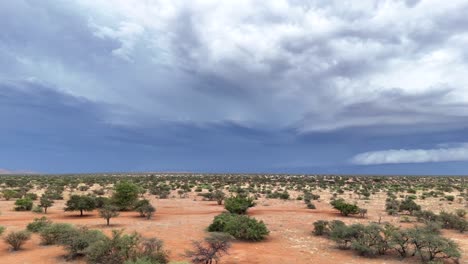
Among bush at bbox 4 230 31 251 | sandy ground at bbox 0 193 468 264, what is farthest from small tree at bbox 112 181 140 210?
bush at bbox 4 230 31 251

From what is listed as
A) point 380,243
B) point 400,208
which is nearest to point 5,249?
point 380,243

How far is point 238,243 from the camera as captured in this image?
20281 mm

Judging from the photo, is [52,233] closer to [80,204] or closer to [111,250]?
[111,250]

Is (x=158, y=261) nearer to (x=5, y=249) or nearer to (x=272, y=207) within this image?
(x=5, y=249)

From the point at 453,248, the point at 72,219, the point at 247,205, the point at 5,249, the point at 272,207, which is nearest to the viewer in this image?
the point at 453,248

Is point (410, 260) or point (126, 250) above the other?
point (126, 250)

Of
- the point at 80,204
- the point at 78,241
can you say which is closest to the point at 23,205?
the point at 80,204

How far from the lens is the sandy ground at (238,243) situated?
17172 millimetres

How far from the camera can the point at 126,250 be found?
15.2 meters

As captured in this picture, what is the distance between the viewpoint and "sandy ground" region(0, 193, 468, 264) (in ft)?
56.3

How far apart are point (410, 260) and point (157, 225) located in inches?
627

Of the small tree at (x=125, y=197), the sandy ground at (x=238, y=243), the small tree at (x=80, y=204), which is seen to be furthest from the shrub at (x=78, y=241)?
the small tree at (x=125, y=197)

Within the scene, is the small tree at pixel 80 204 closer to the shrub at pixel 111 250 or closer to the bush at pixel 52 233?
the bush at pixel 52 233

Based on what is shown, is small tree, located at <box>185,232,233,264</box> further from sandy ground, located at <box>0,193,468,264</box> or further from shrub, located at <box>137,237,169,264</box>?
shrub, located at <box>137,237,169,264</box>
